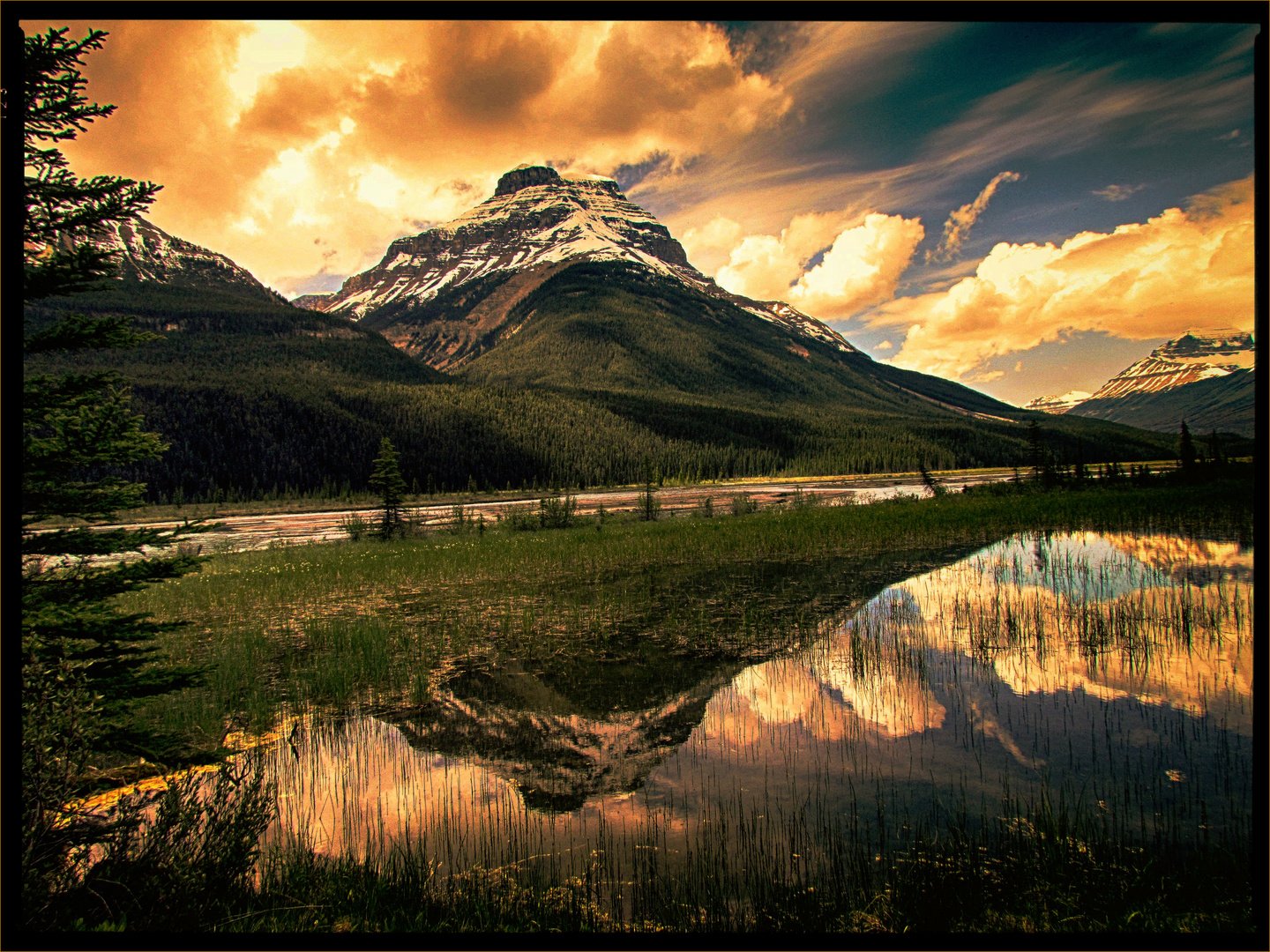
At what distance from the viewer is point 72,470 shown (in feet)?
17.6

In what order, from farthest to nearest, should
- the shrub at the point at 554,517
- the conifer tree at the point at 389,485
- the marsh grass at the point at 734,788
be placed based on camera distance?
the shrub at the point at 554,517 < the conifer tree at the point at 389,485 < the marsh grass at the point at 734,788

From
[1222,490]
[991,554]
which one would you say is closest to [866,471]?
[1222,490]

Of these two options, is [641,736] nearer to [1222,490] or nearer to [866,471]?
[1222,490]

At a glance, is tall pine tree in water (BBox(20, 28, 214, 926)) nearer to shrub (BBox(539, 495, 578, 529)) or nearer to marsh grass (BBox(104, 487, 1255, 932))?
marsh grass (BBox(104, 487, 1255, 932))

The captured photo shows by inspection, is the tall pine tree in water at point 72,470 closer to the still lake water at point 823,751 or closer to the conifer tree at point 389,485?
the still lake water at point 823,751

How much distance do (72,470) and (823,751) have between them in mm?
8896

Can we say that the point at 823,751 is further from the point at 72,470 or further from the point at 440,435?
the point at 440,435

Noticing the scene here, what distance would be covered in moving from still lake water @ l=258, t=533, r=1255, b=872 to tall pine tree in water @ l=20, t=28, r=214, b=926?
2.36 m

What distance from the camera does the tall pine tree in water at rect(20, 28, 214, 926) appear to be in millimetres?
4633

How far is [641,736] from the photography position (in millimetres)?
8391

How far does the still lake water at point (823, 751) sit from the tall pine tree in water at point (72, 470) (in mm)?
2359

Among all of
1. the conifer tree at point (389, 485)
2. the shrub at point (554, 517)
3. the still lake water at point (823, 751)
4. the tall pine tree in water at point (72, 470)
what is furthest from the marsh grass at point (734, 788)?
the shrub at point (554, 517)

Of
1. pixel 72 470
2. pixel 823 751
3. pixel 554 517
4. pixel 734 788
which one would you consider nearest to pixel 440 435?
pixel 554 517

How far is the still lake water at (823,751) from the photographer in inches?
231
